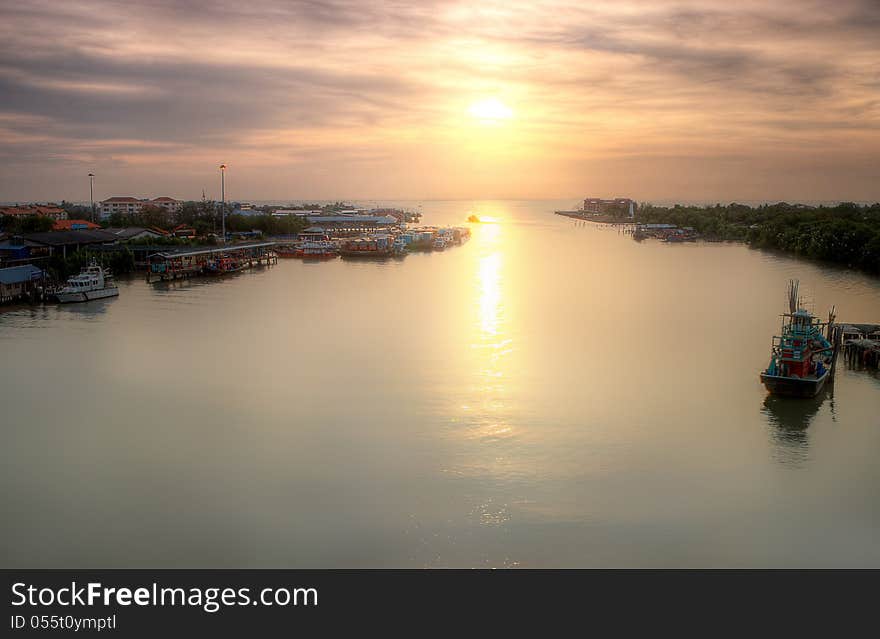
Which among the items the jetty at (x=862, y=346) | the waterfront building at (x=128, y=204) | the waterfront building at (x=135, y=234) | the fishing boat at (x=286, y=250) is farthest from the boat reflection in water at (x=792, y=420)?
the waterfront building at (x=128, y=204)

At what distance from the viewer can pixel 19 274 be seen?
7656 millimetres

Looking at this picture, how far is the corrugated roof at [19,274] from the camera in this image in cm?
747

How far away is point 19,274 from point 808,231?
12851 millimetres

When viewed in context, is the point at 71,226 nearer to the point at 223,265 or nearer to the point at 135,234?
the point at 135,234

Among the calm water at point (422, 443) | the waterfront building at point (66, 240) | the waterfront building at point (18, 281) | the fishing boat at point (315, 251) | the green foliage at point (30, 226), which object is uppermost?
the green foliage at point (30, 226)

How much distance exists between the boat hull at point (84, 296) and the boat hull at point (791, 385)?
6563 millimetres

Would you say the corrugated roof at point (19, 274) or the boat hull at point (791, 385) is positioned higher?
the corrugated roof at point (19, 274)

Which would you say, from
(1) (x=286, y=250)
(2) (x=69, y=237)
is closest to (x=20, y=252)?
(2) (x=69, y=237)

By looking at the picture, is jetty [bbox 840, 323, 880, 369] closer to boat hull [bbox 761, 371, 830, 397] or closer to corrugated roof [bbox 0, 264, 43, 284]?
boat hull [bbox 761, 371, 830, 397]

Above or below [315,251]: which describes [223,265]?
below

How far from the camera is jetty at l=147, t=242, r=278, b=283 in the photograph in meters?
9.94

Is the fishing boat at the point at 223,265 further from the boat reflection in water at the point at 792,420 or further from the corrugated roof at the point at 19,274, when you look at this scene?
the boat reflection in water at the point at 792,420

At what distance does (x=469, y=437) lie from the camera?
3535 mm

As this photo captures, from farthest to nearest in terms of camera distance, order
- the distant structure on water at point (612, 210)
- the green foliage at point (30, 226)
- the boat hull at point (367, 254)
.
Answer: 1. the distant structure on water at point (612, 210)
2. the boat hull at point (367, 254)
3. the green foliage at point (30, 226)
